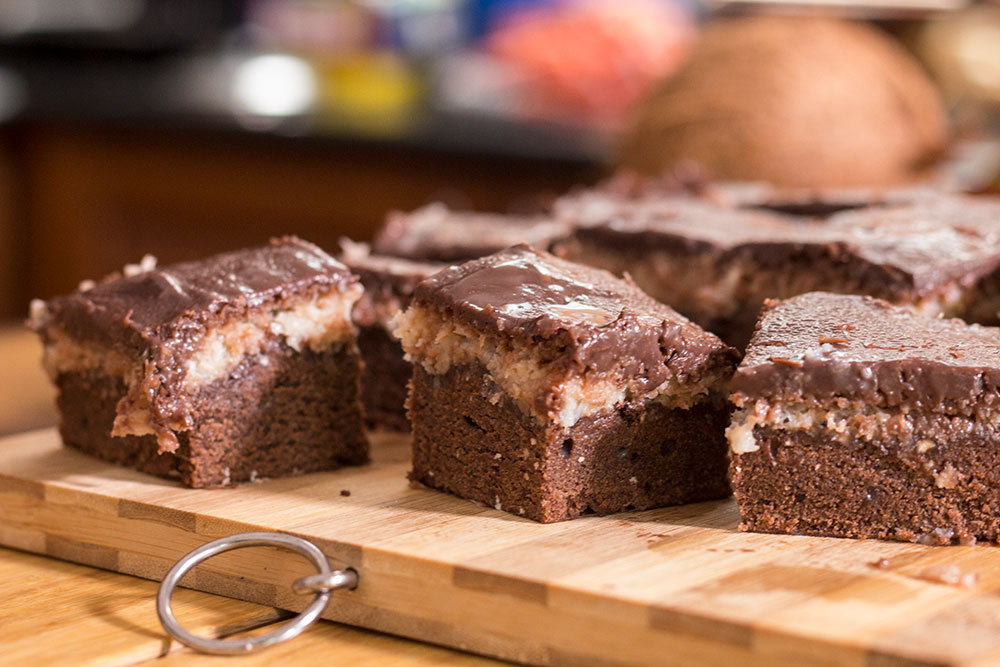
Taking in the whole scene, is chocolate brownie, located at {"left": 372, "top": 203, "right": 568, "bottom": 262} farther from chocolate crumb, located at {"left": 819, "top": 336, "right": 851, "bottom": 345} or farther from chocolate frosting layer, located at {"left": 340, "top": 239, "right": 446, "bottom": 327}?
chocolate crumb, located at {"left": 819, "top": 336, "right": 851, "bottom": 345}

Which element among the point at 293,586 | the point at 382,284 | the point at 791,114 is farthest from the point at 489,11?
the point at 293,586

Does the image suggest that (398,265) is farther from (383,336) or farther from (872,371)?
(872,371)

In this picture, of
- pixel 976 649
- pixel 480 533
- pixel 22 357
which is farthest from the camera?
pixel 22 357

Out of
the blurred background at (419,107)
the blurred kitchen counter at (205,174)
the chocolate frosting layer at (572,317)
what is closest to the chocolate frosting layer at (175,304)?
the chocolate frosting layer at (572,317)

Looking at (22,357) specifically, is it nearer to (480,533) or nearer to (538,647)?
(480,533)

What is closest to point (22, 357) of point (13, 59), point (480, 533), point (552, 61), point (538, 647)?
point (480, 533)

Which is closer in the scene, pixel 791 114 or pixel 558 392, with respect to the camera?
pixel 558 392
